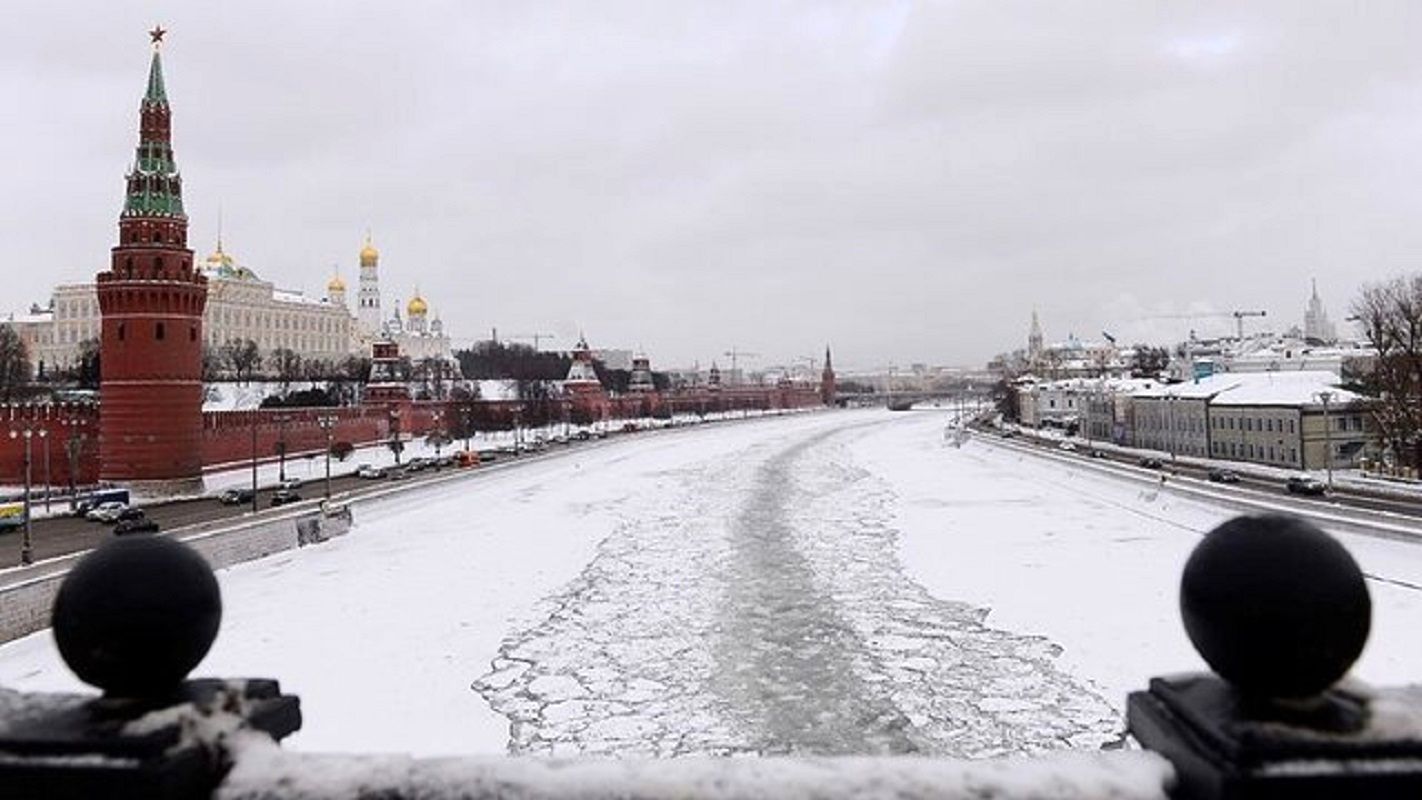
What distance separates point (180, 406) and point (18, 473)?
7.77 m

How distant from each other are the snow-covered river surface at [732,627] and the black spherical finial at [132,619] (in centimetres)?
805

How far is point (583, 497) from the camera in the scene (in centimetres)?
4069

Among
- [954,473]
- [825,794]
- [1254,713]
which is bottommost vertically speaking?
[954,473]

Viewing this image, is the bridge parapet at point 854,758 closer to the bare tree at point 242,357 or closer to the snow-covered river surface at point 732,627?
the snow-covered river surface at point 732,627

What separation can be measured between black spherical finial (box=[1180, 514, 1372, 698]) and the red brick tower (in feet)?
146

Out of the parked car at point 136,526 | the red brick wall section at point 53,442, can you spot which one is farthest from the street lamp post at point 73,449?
the parked car at point 136,526

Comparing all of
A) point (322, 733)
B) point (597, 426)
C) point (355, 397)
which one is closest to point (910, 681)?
point (322, 733)

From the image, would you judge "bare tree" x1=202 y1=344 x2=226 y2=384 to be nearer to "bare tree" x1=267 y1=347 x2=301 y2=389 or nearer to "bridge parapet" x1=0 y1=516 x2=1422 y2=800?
"bare tree" x1=267 y1=347 x2=301 y2=389

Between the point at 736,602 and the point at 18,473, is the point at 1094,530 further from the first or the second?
the point at 18,473

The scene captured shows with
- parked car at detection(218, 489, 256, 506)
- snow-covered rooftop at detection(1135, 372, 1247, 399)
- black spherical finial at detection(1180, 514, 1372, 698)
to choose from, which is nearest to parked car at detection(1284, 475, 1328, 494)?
snow-covered rooftop at detection(1135, 372, 1247, 399)

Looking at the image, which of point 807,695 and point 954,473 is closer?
point 807,695

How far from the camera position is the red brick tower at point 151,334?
40312 mm

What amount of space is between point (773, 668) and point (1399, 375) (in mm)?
37854

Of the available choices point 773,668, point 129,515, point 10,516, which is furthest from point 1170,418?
point 10,516
